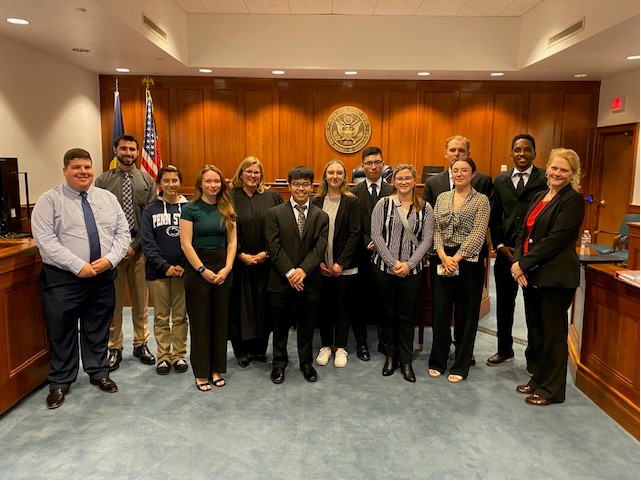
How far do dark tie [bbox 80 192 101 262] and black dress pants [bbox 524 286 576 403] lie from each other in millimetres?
3011

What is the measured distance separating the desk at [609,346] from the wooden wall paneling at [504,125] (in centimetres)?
→ 566

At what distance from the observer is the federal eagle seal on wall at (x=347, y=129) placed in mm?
8680

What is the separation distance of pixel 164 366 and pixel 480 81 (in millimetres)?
7389

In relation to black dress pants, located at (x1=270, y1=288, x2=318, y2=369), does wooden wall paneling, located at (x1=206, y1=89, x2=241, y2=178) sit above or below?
above

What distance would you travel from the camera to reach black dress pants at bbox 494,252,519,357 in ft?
12.4

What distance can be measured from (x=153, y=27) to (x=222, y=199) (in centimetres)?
385

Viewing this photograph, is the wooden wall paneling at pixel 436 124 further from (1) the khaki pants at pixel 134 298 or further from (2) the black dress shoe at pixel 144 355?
(2) the black dress shoe at pixel 144 355

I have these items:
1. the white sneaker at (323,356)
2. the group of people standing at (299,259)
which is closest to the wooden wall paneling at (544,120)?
the group of people standing at (299,259)

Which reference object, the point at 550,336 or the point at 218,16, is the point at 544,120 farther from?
the point at 550,336

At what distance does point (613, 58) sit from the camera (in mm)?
6820

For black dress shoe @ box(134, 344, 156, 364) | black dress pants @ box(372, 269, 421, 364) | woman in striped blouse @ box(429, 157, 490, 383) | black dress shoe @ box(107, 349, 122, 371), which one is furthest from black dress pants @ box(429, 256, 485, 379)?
black dress shoe @ box(107, 349, 122, 371)

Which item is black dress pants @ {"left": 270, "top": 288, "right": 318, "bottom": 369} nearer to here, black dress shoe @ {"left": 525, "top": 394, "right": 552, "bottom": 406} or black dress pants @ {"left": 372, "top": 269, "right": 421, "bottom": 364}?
black dress pants @ {"left": 372, "top": 269, "right": 421, "bottom": 364}

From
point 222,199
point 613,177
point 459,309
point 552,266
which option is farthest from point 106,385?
point 613,177

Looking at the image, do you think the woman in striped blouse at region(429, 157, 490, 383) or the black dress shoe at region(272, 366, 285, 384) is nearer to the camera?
the woman in striped blouse at region(429, 157, 490, 383)
